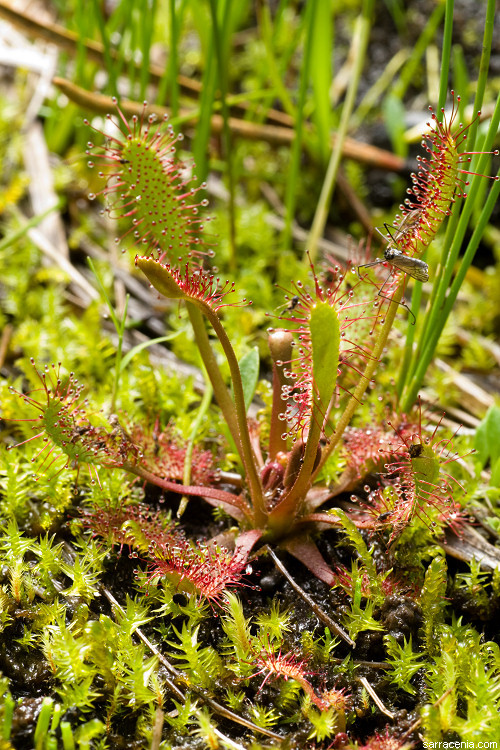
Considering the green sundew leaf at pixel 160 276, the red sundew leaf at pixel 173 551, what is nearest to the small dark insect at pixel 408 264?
the green sundew leaf at pixel 160 276

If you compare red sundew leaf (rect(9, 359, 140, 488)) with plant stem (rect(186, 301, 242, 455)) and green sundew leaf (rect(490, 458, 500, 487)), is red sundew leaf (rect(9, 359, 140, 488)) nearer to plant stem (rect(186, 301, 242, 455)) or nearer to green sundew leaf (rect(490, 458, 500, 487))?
plant stem (rect(186, 301, 242, 455))

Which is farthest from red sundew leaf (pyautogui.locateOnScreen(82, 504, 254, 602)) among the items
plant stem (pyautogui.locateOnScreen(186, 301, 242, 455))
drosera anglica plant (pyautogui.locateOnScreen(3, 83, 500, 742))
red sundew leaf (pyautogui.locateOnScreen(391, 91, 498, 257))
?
red sundew leaf (pyautogui.locateOnScreen(391, 91, 498, 257))

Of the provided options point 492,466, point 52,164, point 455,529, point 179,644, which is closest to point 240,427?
point 179,644

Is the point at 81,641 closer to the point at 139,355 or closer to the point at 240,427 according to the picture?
the point at 240,427

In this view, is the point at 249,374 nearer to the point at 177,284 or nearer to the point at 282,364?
the point at 282,364

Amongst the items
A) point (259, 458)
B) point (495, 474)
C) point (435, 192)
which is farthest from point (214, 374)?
point (495, 474)

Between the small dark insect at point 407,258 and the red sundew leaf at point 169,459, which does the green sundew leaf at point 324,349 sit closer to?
the small dark insect at point 407,258
